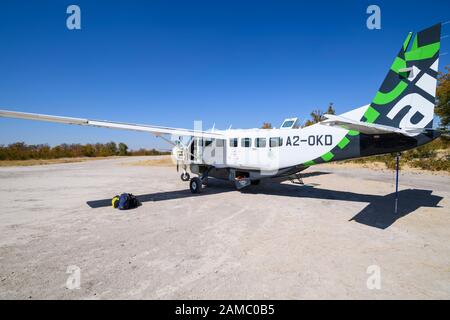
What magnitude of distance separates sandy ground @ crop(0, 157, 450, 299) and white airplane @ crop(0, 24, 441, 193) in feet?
7.02

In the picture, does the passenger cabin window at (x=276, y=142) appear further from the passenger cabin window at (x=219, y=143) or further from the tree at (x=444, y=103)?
the tree at (x=444, y=103)

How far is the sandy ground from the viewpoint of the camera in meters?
3.36

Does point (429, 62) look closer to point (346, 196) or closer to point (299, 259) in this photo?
point (346, 196)

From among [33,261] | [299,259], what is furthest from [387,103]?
[33,261]

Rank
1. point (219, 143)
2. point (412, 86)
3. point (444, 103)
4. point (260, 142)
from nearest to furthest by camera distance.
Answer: point (412, 86) → point (260, 142) → point (219, 143) → point (444, 103)

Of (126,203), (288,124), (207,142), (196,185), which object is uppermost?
(288,124)

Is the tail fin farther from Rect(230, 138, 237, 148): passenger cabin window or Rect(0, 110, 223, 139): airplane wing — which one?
Rect(0, 110, 223, 139): airplane wing

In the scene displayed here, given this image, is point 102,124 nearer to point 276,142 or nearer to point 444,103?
point 276,142

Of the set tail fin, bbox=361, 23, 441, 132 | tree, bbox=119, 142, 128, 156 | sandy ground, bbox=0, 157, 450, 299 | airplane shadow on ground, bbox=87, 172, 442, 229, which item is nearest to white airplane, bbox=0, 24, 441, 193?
tail fin, bbox=361, 23, 441, 132

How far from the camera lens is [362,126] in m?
5.35

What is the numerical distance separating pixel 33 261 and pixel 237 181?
7.90 m

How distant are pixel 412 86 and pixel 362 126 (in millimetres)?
2877

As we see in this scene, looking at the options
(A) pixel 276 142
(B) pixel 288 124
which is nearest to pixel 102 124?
(A) pixel 276 142

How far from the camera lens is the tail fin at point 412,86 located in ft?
20.0
